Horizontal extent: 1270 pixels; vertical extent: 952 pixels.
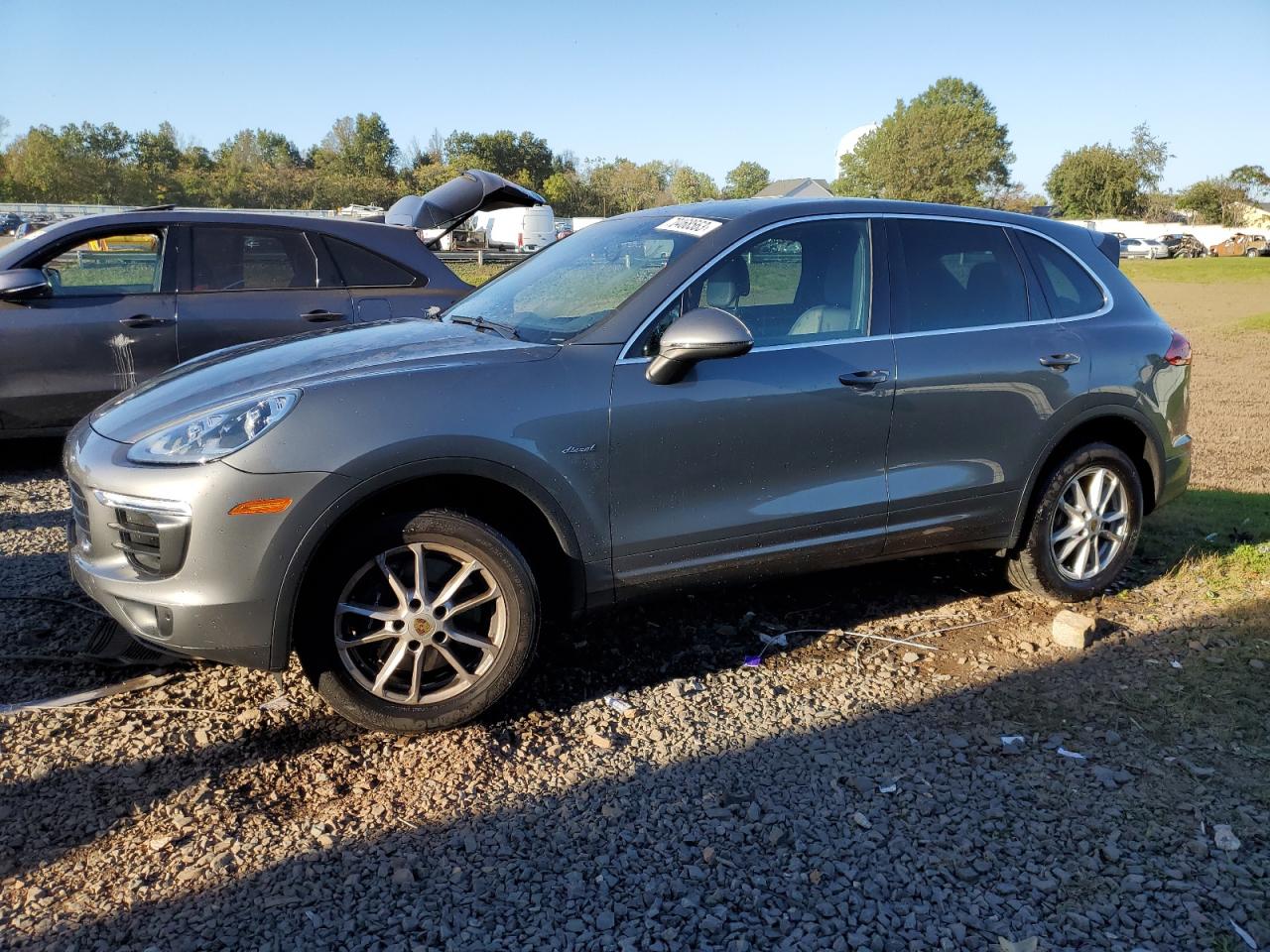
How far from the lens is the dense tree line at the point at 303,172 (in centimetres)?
6325

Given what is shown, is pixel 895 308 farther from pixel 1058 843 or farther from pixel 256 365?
pixel 256 365

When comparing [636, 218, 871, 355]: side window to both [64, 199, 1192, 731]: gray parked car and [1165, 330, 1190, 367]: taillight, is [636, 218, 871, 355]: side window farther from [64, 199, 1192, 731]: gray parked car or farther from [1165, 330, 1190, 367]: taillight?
[1165, 330, 1190, 367]: taillight

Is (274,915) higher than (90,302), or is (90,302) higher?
(90,302)

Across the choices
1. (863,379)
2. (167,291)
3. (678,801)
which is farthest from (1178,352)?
(167,291)

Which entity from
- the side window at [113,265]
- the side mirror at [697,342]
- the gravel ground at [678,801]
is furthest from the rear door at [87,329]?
the side mirror at [697,342]

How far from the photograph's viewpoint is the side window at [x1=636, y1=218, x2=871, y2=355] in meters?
3.80

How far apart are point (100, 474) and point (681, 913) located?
7.37 feet

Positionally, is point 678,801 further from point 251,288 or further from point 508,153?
point 508,153

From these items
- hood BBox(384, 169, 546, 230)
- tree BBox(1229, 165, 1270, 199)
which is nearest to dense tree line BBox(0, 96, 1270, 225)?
tree BBox(1229, 165, 1270, 199)

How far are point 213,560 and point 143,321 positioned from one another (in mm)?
4298

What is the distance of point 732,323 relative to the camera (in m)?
3.44

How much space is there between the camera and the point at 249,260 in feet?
22.4

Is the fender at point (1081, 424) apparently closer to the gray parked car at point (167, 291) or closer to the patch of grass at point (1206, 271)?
the gray parked car at point (167, 291)

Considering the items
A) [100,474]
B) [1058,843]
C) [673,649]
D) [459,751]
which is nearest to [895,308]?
[673,649]
